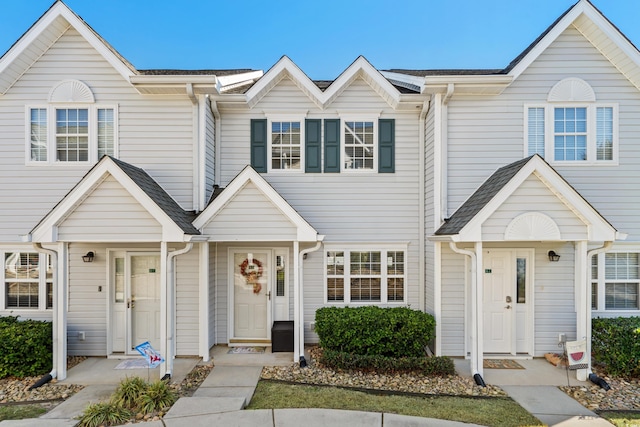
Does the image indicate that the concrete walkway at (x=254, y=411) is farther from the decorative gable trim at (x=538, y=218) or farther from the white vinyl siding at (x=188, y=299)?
the decorative gable trim at (x=538, y=218)

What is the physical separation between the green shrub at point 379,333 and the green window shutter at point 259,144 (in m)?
3.93

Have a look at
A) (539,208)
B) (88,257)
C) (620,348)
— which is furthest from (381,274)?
(88,257)

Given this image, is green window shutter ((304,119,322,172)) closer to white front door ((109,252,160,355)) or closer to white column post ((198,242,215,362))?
white column post ((198,242,215,362))

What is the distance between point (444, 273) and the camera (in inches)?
328

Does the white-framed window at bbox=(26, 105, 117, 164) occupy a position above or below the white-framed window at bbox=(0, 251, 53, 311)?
above

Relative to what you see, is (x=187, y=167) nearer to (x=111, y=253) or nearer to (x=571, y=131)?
(x=111, y=253)

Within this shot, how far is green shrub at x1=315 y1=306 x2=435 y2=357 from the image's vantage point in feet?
25.0

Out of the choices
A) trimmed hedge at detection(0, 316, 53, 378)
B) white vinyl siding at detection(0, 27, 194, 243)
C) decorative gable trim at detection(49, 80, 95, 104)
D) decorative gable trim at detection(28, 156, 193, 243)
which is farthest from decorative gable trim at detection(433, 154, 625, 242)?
decorative gable trim at detection(49, 80, 95, 104)

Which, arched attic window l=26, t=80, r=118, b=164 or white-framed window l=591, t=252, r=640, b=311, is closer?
arched attic window l=26, t=80, r=118, b=164

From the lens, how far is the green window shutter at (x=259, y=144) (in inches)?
355

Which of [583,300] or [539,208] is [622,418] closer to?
[583,300]

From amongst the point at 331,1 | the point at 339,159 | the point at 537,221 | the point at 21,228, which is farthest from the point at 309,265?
the point at 331,1

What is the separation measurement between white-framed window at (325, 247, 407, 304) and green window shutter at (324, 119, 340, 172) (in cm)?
209

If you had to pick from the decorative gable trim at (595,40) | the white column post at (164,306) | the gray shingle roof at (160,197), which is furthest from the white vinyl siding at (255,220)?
the decorative gable trim at (595,40)
